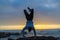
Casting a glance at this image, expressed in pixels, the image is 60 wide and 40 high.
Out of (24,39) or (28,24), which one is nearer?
(28,24)

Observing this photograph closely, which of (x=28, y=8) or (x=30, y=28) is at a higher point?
(x=28, y=8)

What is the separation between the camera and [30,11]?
1902 cm

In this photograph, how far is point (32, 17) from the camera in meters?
19.2

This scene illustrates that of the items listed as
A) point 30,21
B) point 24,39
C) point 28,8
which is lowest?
point 24,39

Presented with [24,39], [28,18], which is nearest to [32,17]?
A: [28,18]

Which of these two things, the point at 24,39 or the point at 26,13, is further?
the point at 24,39

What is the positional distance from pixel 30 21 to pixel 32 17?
1.43ft

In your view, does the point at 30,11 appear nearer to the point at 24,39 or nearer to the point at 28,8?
the point at 28,8

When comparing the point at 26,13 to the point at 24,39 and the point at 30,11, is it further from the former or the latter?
the point at 24,39

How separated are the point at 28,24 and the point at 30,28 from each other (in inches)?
17.5

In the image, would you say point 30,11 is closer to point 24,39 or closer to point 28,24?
point 28,24

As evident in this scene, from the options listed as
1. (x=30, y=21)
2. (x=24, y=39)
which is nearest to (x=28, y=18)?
(x=30, y=21)

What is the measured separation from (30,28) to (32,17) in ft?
3.66

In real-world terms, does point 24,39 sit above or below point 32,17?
below
